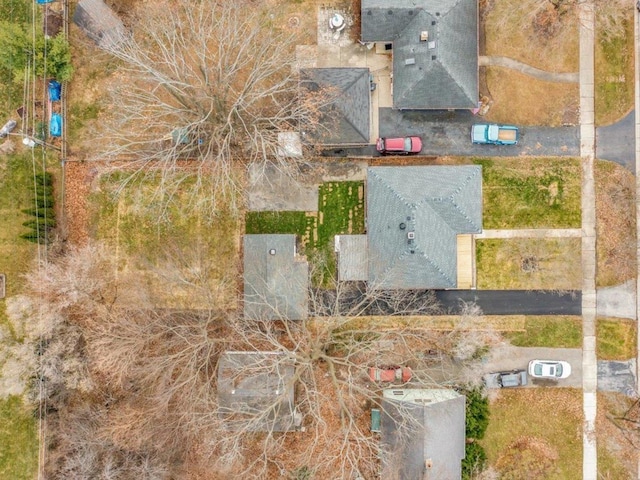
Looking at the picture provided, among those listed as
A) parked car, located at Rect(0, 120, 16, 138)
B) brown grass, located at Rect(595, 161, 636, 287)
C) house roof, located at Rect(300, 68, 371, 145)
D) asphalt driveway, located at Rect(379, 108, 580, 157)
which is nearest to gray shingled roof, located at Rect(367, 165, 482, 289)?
asphalt driveway, located at Rect(379, 108, 580, 157)

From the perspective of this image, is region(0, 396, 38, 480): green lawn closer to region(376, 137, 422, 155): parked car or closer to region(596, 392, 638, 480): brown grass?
region(376, 137, 422, 155): parked car

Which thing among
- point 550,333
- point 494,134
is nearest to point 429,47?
point 494,134

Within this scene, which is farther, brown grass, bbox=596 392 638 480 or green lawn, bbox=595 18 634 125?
green lawn, bbox=595 18 634 125

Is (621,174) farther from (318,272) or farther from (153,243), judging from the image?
(153,243)

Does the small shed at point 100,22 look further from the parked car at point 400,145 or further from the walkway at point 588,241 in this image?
the walkway at point 588,241

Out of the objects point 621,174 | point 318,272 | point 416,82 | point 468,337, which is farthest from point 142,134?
point 621,174

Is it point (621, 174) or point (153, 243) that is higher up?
point (621, 174)

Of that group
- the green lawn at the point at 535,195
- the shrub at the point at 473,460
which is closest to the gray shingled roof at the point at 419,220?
the green lawn at the point at 535,195
